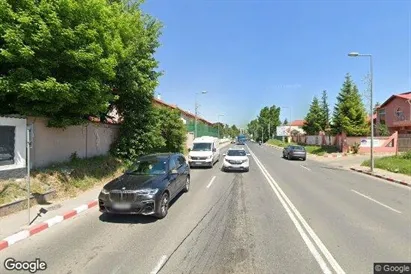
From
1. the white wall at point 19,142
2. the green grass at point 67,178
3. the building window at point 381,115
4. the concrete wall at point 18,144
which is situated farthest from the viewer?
the building window at point 381,115

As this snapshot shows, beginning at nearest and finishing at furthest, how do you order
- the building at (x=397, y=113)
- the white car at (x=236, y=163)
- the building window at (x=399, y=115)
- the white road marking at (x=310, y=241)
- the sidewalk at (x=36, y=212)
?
1. the white road marking at (x=310, y=241)
2. the sidewalk at (x=36, y=212)
3. the white car at (x=236, y=163)
4. the building at (x=397, y=113)
5. the building window at (x=399, y=115)

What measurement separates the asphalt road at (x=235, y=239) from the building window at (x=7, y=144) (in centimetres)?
326

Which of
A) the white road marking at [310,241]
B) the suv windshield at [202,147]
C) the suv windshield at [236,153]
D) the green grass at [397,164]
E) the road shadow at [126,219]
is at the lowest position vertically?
the road shadow at [126,219]

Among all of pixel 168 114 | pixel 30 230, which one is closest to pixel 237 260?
pixel 30 230

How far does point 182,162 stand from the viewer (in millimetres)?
12609

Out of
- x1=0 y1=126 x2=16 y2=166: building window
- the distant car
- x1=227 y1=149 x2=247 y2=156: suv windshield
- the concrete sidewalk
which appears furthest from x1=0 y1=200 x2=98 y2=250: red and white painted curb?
the distant car

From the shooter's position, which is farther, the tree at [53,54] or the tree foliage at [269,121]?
the tree foliage at [269,121]

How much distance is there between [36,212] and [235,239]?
581 cm

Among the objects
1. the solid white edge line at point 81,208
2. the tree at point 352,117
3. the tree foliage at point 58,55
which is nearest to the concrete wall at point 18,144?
the tree foliage at point 58,55

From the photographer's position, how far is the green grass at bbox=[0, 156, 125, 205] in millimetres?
9539

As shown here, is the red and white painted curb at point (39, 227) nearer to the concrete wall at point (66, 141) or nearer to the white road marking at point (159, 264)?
the white road marking at point (159, 264)

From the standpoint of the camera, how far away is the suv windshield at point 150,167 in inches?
392

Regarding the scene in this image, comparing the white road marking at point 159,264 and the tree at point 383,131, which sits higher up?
the tree at point 383,131

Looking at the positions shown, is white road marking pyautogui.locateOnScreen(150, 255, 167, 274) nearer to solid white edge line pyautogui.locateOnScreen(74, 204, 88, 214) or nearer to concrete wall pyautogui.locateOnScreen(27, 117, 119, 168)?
solid white edge line pyautogui.locateOnScreen(74, 204, 88, 214)
